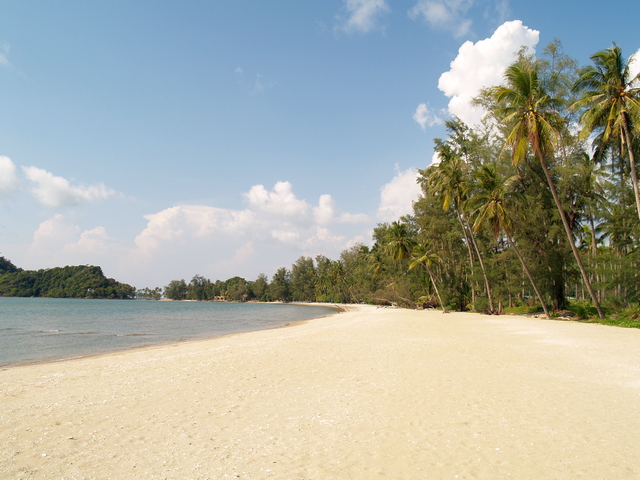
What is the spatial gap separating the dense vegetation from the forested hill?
137929mm

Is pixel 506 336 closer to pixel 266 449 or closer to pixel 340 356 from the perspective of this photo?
pixel 340 356

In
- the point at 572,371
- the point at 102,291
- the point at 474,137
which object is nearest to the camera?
the point at 572,371

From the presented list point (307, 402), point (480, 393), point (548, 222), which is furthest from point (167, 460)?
point (548, 222)

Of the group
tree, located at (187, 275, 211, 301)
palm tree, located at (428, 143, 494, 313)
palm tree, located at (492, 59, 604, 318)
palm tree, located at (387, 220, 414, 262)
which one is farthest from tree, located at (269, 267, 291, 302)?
palm tree, located at (492, 59, 604, 318)

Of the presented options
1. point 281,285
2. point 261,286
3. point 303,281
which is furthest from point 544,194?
point 261,286

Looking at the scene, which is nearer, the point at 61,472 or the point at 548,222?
the point at 61,472

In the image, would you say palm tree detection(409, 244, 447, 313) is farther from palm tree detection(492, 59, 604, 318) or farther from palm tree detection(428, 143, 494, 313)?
palm tree detection(492, 59, 604, 318)

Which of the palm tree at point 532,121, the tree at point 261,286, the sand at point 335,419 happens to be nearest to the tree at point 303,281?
the tree at point 261,286

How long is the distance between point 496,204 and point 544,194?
395 centimetres

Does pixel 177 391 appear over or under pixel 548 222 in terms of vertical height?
under

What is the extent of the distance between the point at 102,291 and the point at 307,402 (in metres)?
161

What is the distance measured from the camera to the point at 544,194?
25.1m

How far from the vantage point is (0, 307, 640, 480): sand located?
13.0 ft

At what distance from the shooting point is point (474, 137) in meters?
34.3
